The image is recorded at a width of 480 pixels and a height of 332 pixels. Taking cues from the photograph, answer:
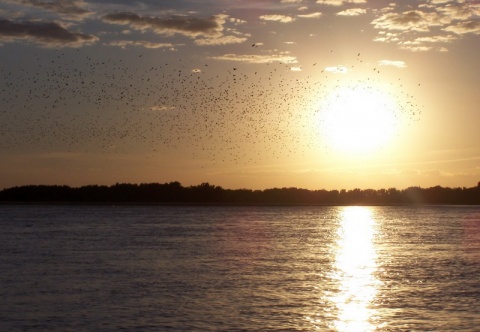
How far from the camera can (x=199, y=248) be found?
63750mm

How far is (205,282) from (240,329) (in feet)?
42.7

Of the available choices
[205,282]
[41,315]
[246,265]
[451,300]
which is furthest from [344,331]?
[246,265]

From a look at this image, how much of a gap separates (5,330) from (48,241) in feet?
155

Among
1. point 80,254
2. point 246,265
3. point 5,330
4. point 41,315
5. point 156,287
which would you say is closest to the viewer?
point 5,330

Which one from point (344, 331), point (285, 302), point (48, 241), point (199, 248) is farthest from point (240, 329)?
point (48, 241)

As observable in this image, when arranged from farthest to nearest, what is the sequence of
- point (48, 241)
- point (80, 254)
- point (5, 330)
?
1. point (48, 241)
2. point (80, 254)
3. point (5, 330)

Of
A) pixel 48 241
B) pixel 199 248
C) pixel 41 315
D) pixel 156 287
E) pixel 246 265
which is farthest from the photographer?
pixel 48 241

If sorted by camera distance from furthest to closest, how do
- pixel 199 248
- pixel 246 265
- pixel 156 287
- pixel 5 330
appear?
pixel 199 248 → pixel 246 265 → pixel 156 287 → pixel 5 330

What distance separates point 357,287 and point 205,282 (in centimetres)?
776

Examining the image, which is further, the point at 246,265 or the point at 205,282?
the point at 246,265

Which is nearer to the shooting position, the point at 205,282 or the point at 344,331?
the point at 344,331

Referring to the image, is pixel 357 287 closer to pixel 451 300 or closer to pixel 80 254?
pixel 451 300

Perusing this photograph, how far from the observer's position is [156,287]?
3738 centimetres

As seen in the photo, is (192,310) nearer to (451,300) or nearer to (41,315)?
(41,315)
